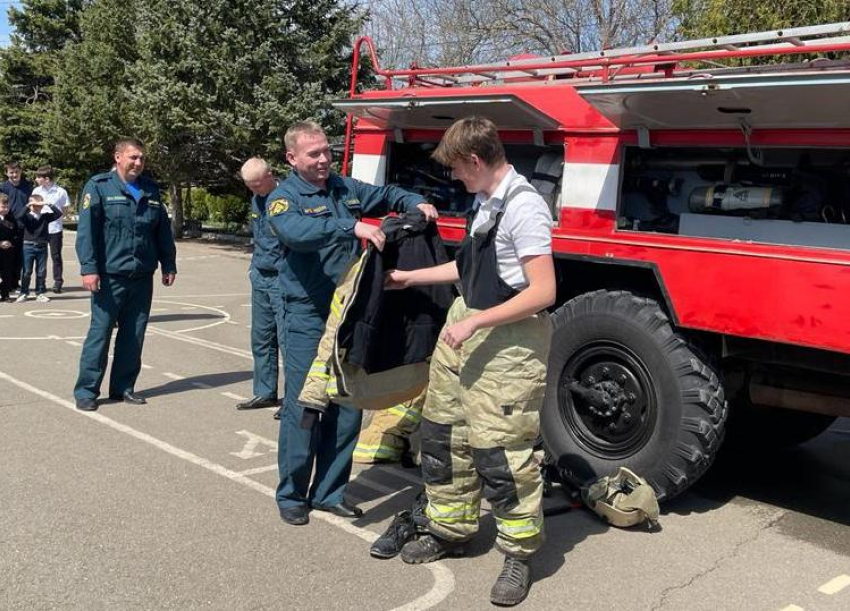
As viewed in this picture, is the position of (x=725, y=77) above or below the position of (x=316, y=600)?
above

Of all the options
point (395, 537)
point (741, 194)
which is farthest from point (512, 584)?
point (741, 194)

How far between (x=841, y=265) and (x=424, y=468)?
6.75 feet

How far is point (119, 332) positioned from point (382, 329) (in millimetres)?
3456

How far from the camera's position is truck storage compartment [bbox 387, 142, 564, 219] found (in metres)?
5.30

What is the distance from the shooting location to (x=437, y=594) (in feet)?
11.7

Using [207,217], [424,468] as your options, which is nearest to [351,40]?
[207,217]

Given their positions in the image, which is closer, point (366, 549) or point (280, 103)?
point (366, 549)

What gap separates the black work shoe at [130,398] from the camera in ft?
21.7

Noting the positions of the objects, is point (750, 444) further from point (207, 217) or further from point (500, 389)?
point (207, 217)

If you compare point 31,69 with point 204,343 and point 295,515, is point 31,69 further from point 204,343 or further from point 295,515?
point 295,515

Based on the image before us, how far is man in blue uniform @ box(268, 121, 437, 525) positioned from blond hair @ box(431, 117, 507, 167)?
60 cm

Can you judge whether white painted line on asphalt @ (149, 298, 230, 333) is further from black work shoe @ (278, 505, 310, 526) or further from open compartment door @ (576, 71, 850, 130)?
open compartment door @ (576, 71, 850, 130)

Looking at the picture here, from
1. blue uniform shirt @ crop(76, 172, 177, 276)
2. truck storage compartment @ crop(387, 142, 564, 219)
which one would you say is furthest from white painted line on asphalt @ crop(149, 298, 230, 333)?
truck storage compartment @ crop(387, 142, 564, 219)

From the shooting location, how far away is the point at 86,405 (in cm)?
637
